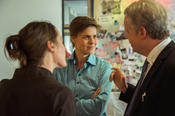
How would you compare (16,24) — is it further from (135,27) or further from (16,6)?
(135,27)

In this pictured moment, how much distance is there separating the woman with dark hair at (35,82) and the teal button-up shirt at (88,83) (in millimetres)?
507

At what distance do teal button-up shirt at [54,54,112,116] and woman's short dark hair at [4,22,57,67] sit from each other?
0.60 meters

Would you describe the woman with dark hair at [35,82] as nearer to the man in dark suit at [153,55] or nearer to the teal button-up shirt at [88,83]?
the man in dark suit at [153,55]

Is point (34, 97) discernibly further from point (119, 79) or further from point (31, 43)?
point (119, 79)

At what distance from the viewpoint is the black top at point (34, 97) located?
2.76ft

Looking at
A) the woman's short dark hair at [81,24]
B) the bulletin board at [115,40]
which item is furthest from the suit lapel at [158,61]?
the bulletin board at [115,40]

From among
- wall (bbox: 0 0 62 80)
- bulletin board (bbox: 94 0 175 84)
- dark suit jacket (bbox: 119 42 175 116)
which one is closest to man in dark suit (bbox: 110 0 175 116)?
dark suit jacket (bbox: 119 42 175 116)

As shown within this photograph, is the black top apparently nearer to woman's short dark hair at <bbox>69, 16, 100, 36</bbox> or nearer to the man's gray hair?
the man's gray hair

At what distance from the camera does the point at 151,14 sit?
1054mm

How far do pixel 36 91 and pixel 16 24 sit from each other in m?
1.86

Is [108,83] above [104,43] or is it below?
below

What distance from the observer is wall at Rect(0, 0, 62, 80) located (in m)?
2.40

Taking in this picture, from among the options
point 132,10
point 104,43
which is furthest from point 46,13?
point 132,10

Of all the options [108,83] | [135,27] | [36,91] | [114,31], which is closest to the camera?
[36,91]
